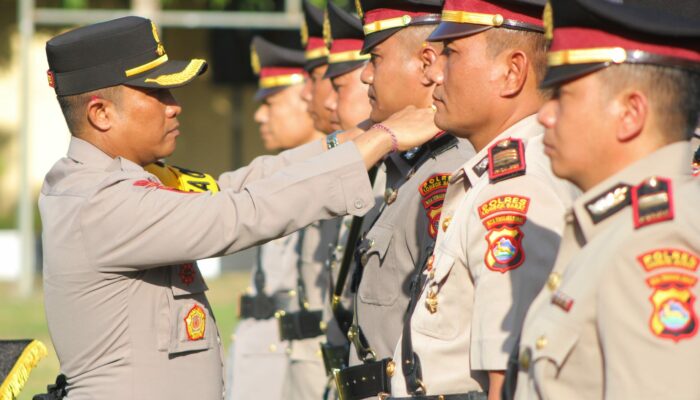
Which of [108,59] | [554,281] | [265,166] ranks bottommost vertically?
[554,281]

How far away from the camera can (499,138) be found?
3477mm

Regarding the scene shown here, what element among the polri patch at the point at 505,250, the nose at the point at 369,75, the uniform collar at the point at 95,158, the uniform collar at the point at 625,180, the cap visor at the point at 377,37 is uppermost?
the cap visor at the point at 377,37

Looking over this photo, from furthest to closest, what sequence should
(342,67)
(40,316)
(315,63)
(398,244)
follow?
(40,316) → (315,63) → (342,67) → (398,244)

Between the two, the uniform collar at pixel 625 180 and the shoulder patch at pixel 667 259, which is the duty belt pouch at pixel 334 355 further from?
the shoulder patch at pixel 667 259

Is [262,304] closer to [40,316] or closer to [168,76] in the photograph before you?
[168,76]

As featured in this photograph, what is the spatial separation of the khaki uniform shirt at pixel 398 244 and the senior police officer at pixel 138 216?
260 millimetres

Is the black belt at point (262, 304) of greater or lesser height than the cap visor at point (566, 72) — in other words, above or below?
below

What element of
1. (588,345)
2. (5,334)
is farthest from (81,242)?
(5,334)

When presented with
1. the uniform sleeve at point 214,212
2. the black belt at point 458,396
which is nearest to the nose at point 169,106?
the uniform sleeve at point 214,212

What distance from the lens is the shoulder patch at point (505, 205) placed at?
3.09 metres

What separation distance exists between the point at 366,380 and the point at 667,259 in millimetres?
A: 1928

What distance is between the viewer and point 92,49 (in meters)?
3.95

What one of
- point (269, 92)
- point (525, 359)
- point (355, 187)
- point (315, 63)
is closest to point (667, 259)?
point (525, 359)

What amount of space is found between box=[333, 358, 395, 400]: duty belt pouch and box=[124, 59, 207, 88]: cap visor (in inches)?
47.1
